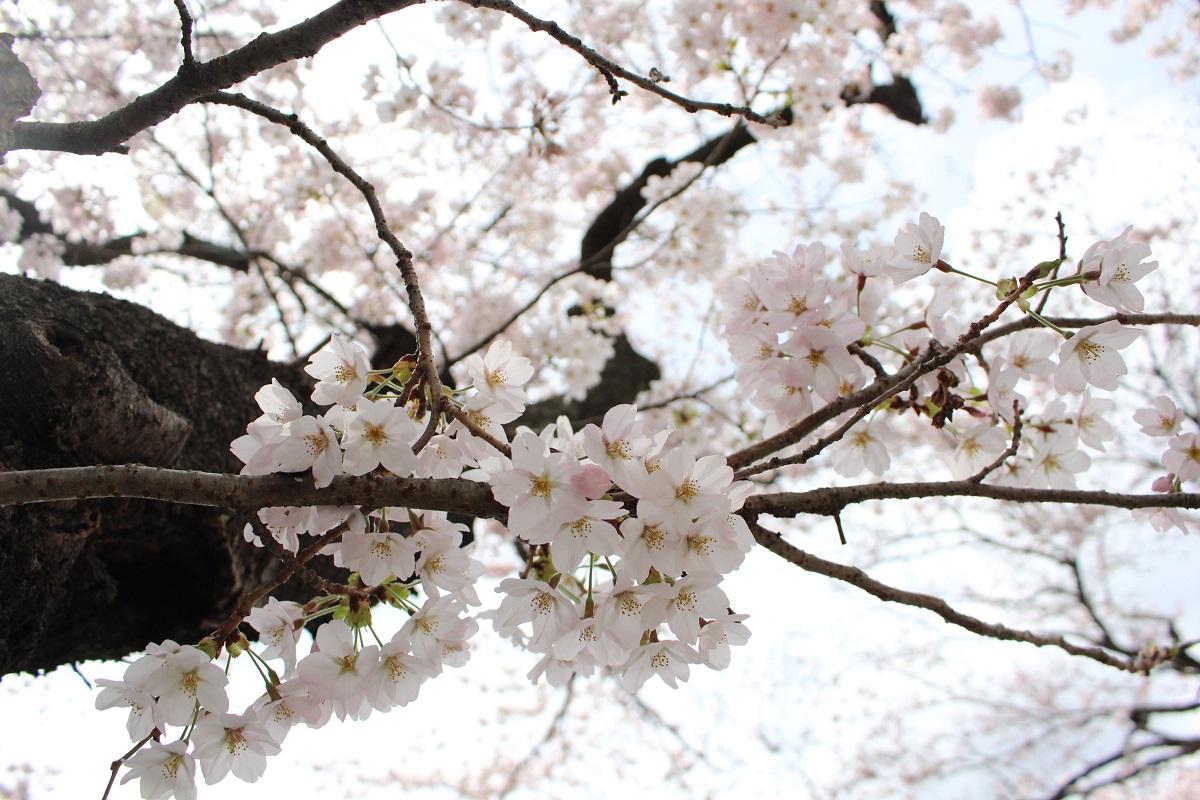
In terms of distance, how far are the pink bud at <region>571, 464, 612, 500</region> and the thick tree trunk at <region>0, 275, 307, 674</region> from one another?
3.47 feet

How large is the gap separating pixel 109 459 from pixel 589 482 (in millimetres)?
1124

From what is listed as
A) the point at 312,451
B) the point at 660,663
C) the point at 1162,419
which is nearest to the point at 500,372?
the point at 312,451

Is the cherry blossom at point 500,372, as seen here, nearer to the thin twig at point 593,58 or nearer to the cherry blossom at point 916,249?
the thin twig at point 593,58

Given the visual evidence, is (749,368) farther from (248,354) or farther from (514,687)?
(514,687)

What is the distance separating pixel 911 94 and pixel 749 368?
16.6ft

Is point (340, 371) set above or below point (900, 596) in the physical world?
above

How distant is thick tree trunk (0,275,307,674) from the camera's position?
53.9 inches

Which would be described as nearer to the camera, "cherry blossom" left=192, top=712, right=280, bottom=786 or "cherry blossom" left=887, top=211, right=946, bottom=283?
"cherry blossom" left=192, top=712, right=280, bottom=786

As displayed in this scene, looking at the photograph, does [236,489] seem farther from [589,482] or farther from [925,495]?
[925,495]

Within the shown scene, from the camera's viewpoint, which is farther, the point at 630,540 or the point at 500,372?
the point at 500,372

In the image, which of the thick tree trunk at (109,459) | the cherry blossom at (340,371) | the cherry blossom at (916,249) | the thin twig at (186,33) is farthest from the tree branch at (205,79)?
the cherry blossom at (916,249)

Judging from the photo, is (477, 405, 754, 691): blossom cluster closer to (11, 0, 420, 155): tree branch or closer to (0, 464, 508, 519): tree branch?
(0, 464, 508, 519): tree branch

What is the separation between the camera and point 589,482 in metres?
0.91

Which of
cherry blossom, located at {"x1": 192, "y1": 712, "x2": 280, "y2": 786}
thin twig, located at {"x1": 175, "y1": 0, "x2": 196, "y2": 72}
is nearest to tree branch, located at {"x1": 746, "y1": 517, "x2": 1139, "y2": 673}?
cherry blossom, located at {"x1": 192, "y1": 712, "x2": 280, "y2": 786}
